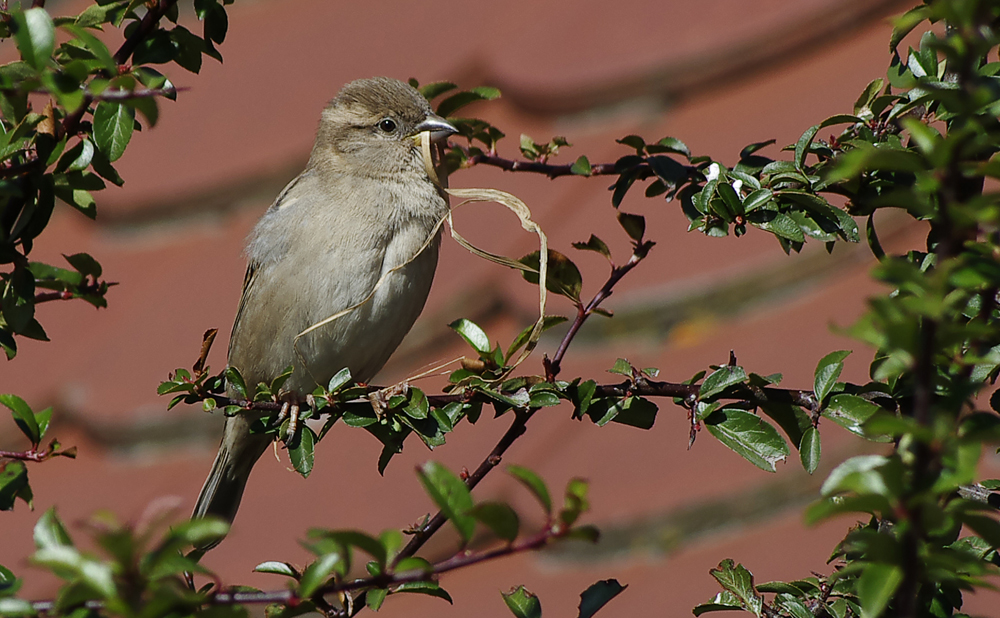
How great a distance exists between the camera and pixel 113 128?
4.11 feet

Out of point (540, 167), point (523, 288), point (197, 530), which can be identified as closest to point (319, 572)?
point (197, 530)

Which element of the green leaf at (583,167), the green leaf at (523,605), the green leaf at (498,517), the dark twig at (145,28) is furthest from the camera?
the green leaf at (583,167)

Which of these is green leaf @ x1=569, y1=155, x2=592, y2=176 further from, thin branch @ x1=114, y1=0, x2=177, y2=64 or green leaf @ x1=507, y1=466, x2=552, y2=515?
green leaf @ x1=507, y1=466, x2=552, y2=515

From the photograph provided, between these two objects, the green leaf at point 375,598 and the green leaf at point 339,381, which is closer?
the green leaf at point 375,598

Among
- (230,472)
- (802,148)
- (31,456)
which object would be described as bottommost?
(230,472)

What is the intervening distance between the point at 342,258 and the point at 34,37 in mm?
1370

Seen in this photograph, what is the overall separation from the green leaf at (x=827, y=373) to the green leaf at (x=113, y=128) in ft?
2.93

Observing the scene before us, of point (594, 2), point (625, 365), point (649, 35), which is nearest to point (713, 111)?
point (649, 35)

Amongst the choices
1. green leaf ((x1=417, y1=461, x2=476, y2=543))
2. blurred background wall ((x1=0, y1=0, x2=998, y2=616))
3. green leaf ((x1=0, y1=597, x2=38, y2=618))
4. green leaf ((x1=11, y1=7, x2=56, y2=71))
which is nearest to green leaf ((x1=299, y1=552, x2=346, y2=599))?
green leaf ((x1=417, y1=461, x2=476, y2=543))

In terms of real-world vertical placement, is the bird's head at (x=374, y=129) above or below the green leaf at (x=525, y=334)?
above

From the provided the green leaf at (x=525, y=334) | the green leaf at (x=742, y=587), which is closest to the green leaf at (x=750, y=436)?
the green leaf at (x=742, y=587)

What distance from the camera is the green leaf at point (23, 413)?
1.24 meters

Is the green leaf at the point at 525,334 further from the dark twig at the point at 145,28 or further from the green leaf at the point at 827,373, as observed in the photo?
the dark twig at the point at 145,28

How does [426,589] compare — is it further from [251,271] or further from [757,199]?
[251,271]
